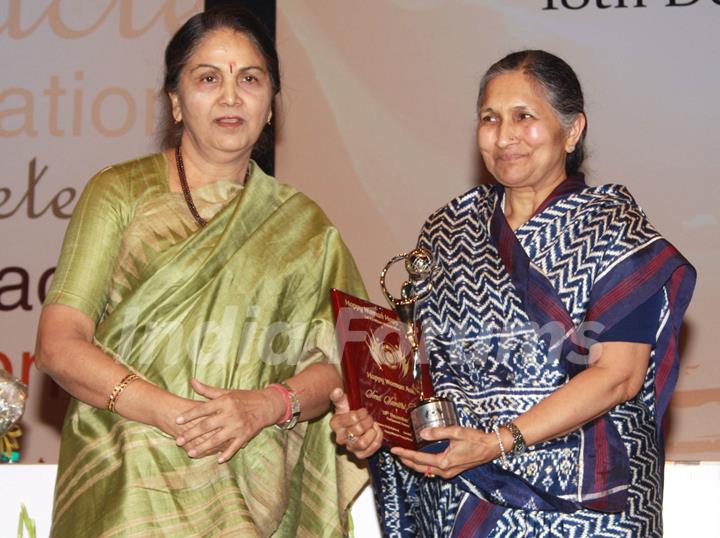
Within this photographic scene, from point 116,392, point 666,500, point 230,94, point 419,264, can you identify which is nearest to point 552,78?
point 419,264

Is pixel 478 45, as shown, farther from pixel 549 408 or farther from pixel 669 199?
pixel 549 408

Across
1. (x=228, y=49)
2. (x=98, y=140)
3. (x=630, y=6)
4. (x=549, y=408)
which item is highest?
(x=630, y=6)

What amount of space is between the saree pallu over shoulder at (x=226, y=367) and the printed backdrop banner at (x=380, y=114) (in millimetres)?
2071

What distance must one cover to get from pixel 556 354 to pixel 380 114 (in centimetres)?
259

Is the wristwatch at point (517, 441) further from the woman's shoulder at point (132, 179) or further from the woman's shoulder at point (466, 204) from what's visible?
the woman's shoulder at point (132, 179)

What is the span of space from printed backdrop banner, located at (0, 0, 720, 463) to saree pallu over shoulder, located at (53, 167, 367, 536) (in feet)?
6.79

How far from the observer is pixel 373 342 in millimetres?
2625

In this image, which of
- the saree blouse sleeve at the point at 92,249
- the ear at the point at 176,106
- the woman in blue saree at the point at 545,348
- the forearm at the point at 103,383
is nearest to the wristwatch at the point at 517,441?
the woman in blue saree at the point at 545,348

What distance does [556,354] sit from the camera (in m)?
2.53

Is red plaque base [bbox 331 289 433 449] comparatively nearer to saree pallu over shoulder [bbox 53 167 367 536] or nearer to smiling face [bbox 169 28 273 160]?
saree pallu over shoulder [bbox 53 167 367 536]

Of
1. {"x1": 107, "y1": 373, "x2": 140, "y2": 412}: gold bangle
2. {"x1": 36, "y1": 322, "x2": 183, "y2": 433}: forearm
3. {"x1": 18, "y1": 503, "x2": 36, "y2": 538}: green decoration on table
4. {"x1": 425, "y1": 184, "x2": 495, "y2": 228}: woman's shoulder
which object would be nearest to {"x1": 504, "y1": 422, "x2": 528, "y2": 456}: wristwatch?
{"x1": 425, "y1": 184, "x2": 495, "y2": 228}: woman's shoulder

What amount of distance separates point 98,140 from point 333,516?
9.34 ft

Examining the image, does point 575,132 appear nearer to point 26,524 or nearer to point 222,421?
point 222,421

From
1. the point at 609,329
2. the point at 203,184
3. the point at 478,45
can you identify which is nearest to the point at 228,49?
the point at 203,184
